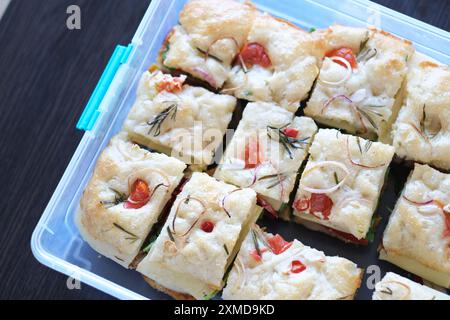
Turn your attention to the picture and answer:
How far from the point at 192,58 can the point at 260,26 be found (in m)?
0.39

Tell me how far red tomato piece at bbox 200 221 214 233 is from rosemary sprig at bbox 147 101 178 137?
1.86 feet

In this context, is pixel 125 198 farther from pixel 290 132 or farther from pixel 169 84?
pixel 290 132

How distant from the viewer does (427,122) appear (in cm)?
329

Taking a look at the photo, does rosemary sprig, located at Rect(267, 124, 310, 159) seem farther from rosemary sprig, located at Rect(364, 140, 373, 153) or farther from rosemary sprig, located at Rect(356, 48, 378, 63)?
rosemary sprig, located at Rect(356, 48, 378, 63)

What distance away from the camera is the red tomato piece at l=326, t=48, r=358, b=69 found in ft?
11.2

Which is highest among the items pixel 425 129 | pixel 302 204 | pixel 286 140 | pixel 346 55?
pixel 346 55

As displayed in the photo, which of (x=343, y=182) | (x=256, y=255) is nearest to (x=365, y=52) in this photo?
(x=343, y=182)

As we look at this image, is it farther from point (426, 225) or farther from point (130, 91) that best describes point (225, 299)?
point (130, 91)

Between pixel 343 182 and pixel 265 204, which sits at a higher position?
pixel 343 182

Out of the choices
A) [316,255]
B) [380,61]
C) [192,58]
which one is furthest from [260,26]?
[316,255]

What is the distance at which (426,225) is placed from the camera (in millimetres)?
3082

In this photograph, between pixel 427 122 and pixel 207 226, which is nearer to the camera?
pixel 207 226

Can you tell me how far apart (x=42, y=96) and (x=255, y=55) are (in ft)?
4.29

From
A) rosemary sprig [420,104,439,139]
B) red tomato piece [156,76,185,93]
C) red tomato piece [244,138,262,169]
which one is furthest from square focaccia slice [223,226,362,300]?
red tomato piece [156,76,185,93]
